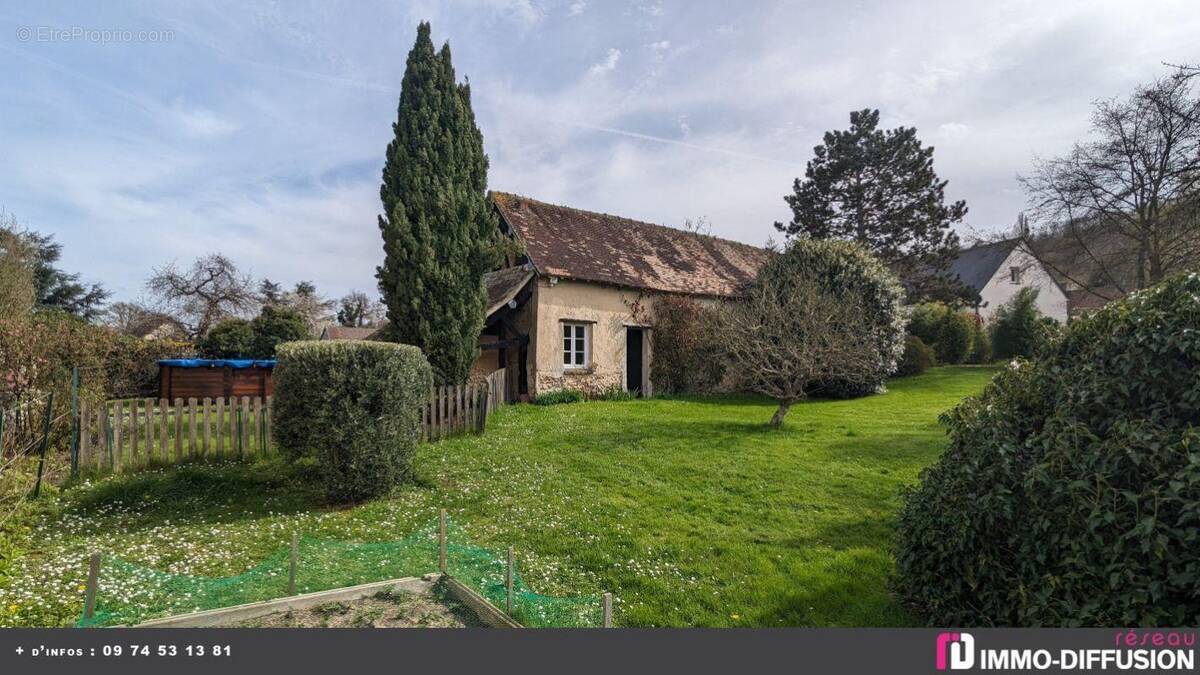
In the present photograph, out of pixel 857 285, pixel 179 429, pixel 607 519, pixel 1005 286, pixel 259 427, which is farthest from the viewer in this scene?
pixel 1005 286

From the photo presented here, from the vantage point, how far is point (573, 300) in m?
16.2

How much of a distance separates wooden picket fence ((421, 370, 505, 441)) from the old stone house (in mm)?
4718

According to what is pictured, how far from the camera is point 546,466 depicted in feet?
26.9

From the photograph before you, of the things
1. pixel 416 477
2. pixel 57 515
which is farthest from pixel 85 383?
pixel 416 477

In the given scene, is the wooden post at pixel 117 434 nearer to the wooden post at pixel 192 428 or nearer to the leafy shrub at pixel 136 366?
the wooden post at pixel 192 428

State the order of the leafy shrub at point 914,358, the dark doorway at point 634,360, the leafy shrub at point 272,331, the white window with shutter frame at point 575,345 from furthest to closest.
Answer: the leafy shrub at point 272,331 → the leafy shrub at point 914,358 → the dark doorway at point 634,360 → the white window with shutter frame at point 575,345

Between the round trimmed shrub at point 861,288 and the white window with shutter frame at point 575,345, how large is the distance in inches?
257

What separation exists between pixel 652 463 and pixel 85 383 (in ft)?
30.4

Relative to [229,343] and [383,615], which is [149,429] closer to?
[383,615]

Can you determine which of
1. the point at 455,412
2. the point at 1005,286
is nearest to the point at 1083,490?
the point at 455,412

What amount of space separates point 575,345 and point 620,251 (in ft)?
14.7

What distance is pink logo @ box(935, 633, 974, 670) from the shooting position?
8.98ft

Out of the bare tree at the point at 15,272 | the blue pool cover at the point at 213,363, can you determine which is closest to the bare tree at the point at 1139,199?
the blue pool cover at the point at 213,363

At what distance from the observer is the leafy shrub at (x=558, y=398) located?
15.3 metres
